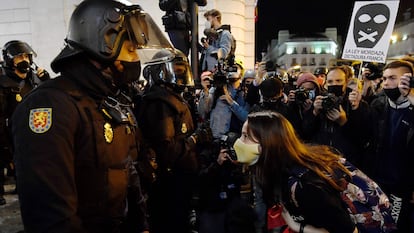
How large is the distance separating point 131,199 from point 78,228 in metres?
0.87

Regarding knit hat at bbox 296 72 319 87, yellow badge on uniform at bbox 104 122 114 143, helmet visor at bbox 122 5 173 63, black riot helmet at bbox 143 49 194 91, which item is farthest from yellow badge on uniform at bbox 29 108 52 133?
knit hat at bbox 296 72 319 87

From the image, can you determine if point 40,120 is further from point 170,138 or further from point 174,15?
point 174,15

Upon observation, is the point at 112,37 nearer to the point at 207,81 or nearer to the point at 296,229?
the point at 296,229

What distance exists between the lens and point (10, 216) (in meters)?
5.09

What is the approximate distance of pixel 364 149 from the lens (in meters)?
4.21

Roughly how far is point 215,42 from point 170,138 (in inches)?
153

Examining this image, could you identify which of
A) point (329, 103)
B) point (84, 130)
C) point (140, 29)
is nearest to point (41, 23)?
point (329, 103)

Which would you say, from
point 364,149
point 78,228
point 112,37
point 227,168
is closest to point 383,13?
point 364,149

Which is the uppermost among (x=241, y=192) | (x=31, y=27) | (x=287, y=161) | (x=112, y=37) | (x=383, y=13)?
(x=31, y=27)

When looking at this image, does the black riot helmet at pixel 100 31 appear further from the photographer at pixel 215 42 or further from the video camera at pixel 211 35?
the video camera at pixel 211 35

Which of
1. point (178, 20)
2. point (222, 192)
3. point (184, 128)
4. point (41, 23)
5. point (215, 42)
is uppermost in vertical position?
point (41, 23)

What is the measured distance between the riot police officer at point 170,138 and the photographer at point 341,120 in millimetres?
1375

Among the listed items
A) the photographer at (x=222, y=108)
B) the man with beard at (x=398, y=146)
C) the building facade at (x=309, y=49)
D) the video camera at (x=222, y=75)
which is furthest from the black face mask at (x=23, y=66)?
the building facade at (x=309, y=49)

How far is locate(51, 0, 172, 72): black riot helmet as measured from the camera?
193 cm
